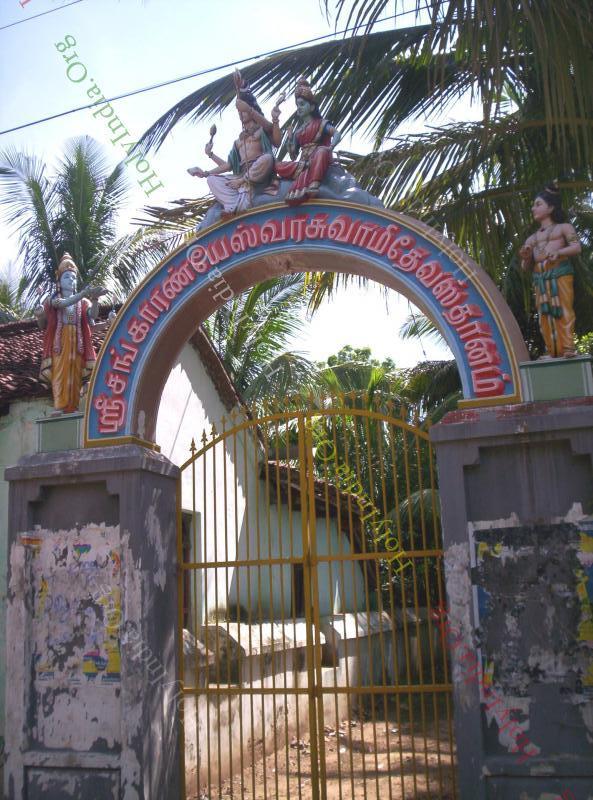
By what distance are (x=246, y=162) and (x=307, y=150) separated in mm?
591

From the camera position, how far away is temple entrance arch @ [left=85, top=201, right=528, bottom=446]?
620cm

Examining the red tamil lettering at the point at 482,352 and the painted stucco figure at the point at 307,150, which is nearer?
the red tamil lettering at the point at 482,352

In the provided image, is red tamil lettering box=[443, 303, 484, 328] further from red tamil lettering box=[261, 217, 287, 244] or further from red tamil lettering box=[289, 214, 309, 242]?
red tamil lettering box=[261, 217, 287, 244]

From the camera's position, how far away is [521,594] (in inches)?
230

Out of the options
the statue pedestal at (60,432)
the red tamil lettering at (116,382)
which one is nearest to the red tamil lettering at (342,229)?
the red tamil lettering at (116,382)

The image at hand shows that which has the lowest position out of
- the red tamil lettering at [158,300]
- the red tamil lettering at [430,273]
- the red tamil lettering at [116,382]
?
the red tamil lettering at [116,382]

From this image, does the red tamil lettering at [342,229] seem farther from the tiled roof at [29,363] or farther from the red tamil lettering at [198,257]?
the tiled roof at [29,363]

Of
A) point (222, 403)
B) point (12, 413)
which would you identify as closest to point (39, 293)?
point (222, 403)

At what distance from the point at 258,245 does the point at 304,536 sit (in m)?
2.52

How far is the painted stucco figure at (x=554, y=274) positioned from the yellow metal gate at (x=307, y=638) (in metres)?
1.29

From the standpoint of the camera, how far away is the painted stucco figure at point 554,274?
20.0 feet

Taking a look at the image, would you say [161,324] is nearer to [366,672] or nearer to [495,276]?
[495,276]

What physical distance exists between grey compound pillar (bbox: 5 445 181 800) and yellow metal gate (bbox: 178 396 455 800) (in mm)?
340

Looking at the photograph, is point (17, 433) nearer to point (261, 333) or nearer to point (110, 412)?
point (110, 412)
